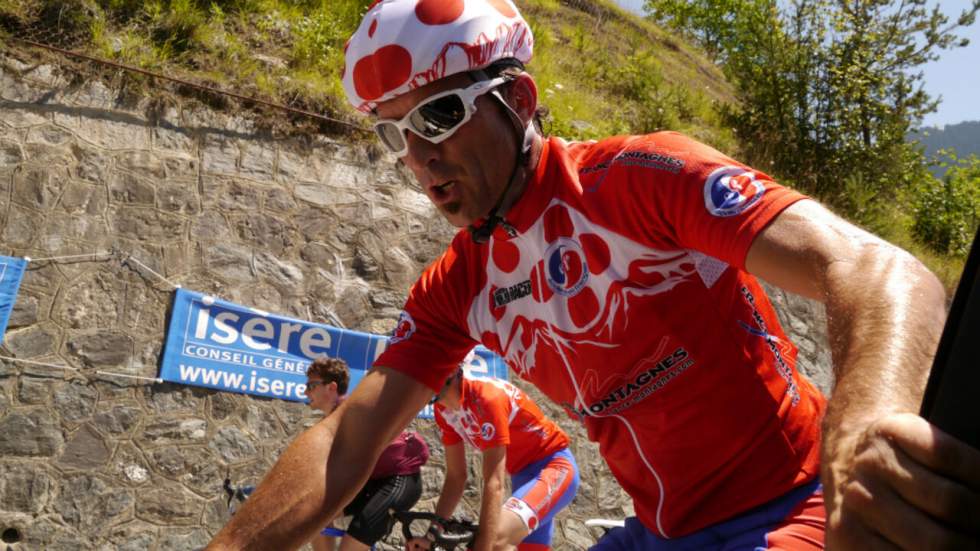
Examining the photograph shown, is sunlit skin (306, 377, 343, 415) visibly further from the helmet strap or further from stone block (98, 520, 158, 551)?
the helmet strap

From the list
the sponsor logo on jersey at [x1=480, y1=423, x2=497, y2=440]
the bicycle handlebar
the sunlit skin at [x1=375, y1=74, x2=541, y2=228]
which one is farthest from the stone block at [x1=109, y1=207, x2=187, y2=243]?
the sunlit skin at [x1=375, y1=74, x2=541, y2=228]

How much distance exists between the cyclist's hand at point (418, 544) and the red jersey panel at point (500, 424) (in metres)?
0.69

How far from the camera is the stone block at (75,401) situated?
6824 mm

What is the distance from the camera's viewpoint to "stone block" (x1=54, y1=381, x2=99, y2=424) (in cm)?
682

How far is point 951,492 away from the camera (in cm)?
59

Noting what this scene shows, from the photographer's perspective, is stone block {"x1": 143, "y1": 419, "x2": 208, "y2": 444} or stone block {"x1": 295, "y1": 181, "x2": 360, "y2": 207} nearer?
stone block {"x1": 143, "y1": 419, "x2": 208, "y2": 444}

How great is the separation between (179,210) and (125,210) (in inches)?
18.8

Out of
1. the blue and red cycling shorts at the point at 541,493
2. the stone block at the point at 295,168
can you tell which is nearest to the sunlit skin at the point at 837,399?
the blue and red cycling shorts at the point at 541,493

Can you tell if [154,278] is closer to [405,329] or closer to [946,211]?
[405,329]

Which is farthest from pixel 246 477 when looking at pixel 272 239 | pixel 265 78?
pixel 265 78

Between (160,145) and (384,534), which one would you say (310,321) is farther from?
(384,534)

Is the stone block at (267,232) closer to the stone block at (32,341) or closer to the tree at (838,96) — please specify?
the stone block at (32,341)

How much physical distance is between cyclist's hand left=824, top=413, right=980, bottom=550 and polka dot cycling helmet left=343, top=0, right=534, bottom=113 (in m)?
1.49

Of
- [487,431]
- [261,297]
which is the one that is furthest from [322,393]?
[261,297]
